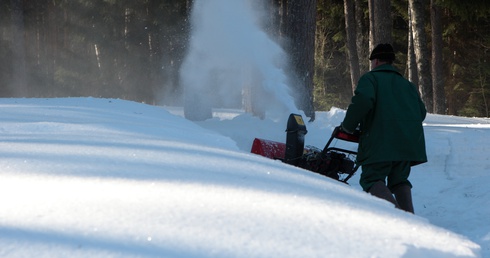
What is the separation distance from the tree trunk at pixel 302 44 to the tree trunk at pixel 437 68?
10959 mm

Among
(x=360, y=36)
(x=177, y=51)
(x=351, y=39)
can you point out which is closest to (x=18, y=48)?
(x=177, y=51)

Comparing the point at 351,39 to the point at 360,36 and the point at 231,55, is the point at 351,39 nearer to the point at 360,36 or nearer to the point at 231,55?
the point at 360,36

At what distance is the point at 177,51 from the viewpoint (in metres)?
27.5

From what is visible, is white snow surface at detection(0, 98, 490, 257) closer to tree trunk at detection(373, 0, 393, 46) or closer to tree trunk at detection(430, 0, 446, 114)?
tree trunk at detection(373, 0, 393, 46)

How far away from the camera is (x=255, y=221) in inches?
92.0

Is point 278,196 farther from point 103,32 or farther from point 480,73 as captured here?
point 103,32

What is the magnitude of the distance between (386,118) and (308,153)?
3.93 ft

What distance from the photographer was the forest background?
2598 centimetres

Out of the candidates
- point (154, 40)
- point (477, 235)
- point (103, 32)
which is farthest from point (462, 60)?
→ point (477, 235)

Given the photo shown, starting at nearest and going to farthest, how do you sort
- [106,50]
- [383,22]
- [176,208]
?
[176,208] < [383,22] < [106,50]

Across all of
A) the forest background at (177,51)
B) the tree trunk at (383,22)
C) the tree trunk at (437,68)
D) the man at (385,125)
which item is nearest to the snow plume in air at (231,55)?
the man at (385,125)

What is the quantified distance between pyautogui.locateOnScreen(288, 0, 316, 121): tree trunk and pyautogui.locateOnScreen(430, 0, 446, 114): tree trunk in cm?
1096

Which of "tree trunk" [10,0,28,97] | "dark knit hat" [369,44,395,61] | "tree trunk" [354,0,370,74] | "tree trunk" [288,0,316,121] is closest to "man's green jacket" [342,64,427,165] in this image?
"dark knit hat" [369,44,395,61]

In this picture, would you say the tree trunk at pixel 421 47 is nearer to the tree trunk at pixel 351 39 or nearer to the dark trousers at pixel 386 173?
the tree trunk at pixel 351 39
